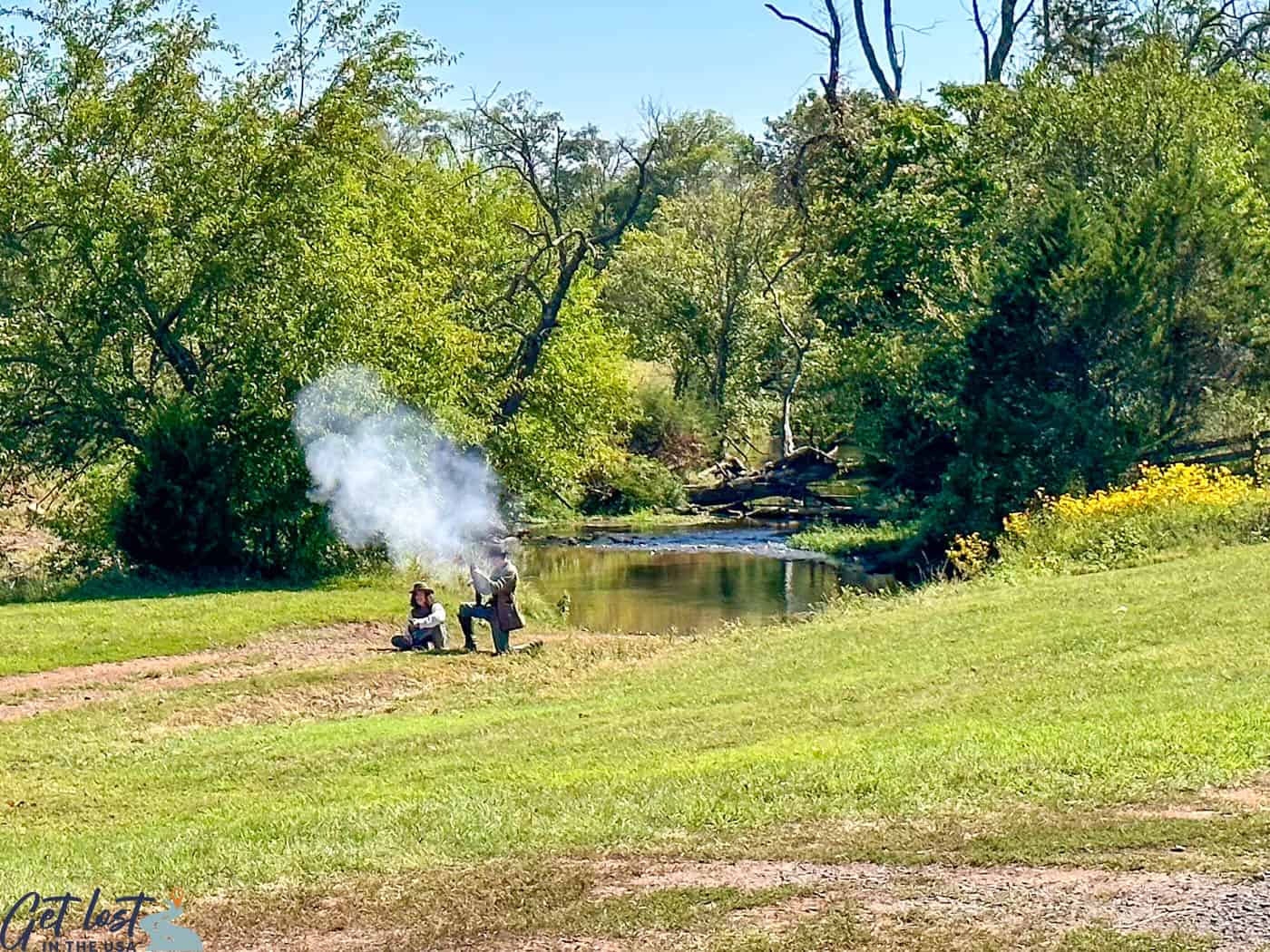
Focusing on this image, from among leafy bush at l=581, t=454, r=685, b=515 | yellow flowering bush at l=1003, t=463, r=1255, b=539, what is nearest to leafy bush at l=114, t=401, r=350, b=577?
yellow flowering bush at l=1003, t=463, r=1255, b=539

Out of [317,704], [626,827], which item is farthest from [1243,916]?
[317,704]

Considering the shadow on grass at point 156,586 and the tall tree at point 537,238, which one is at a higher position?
the tall tree at point 537,238

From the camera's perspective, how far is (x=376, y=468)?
91.7 ft

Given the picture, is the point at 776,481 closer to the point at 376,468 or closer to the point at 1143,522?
the point at 376,468

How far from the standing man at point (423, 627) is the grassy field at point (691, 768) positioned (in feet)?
2.57

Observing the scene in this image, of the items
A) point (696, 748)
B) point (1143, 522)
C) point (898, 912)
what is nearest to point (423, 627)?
point (696, 748)

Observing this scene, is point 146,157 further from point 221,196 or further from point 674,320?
point 674,320

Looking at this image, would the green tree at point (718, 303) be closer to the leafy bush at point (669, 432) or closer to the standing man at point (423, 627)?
the leafy bush at point (669, 432)

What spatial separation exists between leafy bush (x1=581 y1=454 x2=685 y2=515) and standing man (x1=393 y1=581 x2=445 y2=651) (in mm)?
25369

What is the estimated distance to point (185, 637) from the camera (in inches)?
839
